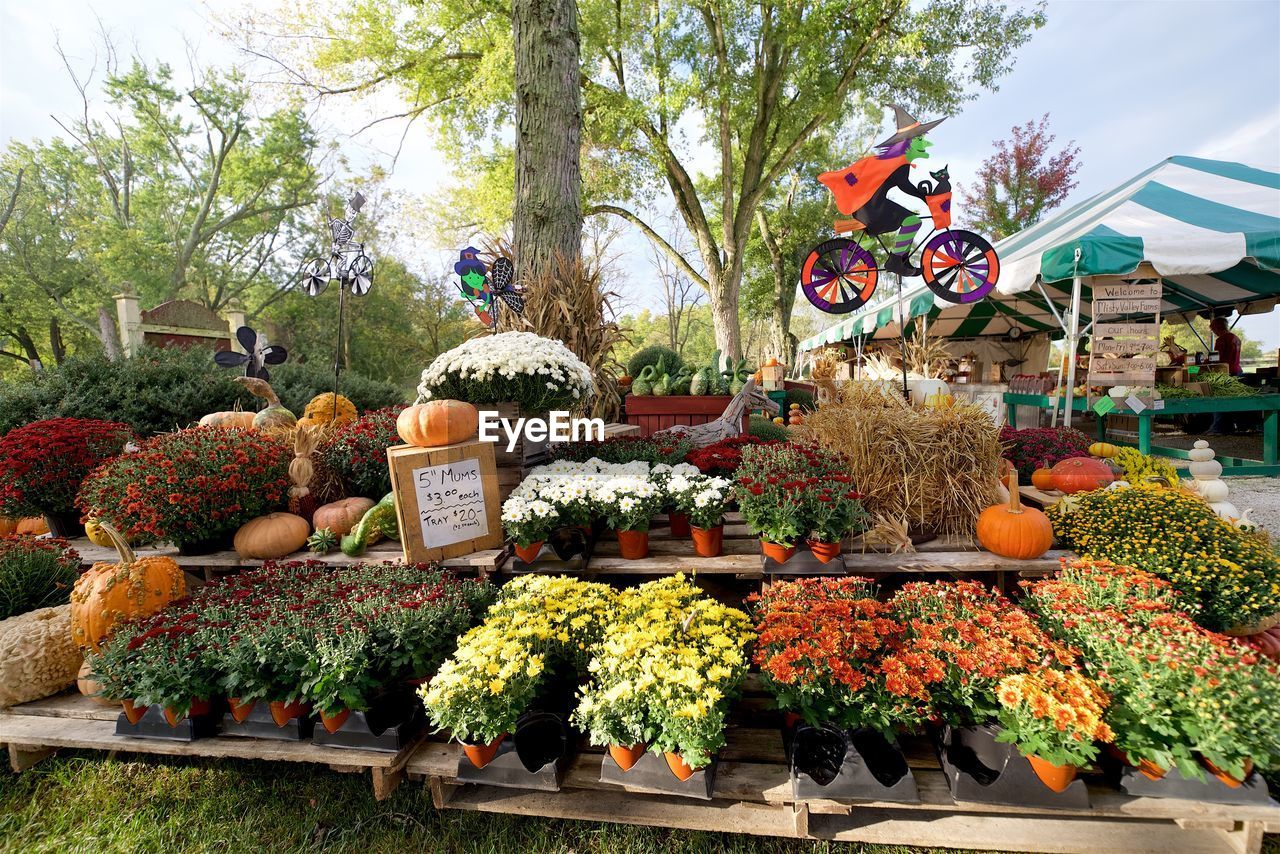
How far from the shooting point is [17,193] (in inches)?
621

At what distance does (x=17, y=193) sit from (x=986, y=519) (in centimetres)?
2599

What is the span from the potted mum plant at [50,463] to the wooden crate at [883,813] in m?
2.85

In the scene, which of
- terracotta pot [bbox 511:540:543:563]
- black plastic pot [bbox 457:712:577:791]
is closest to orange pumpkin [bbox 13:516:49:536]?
terracotta pot [bbox 511:540:543:563]

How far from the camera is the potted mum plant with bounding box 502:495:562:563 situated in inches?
87.9

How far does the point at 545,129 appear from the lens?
3930 mm

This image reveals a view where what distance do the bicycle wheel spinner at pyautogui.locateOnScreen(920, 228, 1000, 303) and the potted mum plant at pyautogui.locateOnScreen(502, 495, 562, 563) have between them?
2.79 meters

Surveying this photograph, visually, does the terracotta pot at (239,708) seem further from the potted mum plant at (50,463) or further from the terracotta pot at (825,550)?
the terracotta pot at (825,550)

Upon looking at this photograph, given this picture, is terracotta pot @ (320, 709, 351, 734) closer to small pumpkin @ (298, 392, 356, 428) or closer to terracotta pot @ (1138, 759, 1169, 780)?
small pumpkin @ (298, 392, 356, 428)

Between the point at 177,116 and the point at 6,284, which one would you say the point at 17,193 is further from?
the point at 177,116

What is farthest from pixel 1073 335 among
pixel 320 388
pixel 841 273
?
pixel 320 388

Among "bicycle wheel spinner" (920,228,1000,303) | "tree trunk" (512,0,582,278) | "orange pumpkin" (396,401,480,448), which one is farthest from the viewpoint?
"tree trunk" (512,0,582,278)

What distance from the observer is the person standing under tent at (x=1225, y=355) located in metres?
7.58

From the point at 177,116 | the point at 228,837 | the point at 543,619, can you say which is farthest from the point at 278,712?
the point at 177,116

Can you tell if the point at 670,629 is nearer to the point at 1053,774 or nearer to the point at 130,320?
the point at 1053,774
